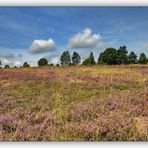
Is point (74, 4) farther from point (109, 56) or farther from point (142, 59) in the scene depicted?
point (142, 59)

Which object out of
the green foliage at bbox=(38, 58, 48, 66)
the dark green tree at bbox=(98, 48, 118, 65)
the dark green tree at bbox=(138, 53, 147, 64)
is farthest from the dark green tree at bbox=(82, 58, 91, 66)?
the dark green tree at bbox=(138, 53, 147, 64)

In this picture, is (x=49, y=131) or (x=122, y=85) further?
(x=122, y=85)

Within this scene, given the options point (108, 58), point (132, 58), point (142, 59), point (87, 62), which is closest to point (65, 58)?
point (87, 62)

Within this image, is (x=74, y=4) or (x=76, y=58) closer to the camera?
(x=74, y=4)

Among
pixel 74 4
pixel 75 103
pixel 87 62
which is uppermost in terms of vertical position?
pixel 74 4

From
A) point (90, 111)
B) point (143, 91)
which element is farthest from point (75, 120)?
point (143, 91)

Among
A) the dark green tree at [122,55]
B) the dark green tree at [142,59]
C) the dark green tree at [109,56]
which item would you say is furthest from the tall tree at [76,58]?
the dark green tree at [142,59]

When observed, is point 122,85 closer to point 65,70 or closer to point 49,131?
point 65,70
